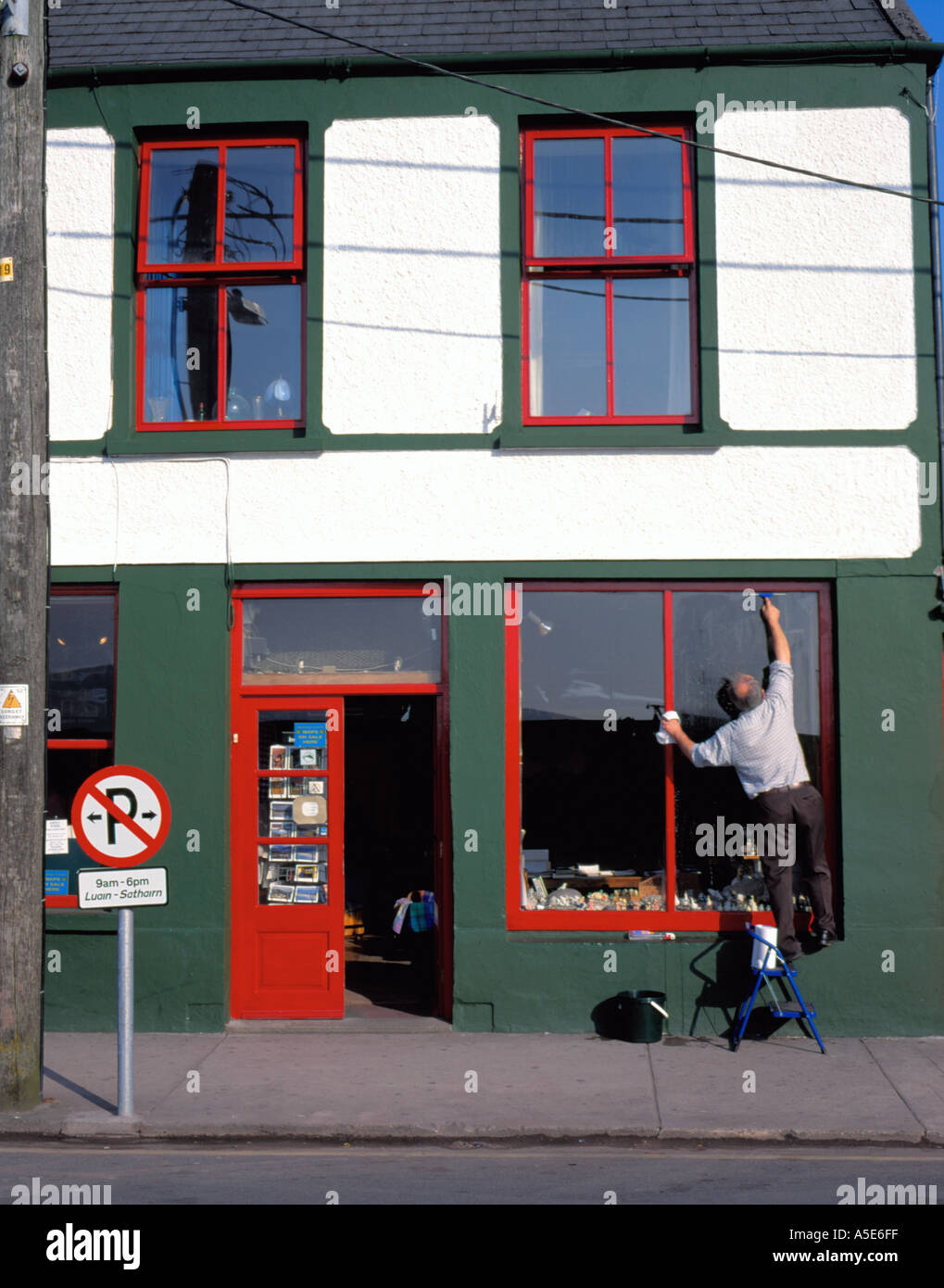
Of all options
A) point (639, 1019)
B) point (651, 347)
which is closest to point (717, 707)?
point (639, 1019)

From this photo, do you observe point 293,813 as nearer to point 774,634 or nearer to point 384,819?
point 774,634

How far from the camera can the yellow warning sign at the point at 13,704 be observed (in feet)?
25.8

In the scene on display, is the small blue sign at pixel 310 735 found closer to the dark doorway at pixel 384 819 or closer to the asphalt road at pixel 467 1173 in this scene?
the dark doorway at pixel 384 819

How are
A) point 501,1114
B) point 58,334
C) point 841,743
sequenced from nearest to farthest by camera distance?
point 501,1114 < point 841,743 < point 58,334

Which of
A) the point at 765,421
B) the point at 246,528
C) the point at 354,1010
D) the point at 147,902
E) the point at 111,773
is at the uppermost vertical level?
the point at 765,421

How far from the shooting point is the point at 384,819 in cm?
1441

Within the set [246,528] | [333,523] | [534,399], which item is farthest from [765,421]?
[246,528]

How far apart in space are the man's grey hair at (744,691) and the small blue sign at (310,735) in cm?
317

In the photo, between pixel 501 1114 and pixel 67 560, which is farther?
pixel 67 560

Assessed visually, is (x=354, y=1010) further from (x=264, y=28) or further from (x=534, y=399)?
(x=264, y=28)

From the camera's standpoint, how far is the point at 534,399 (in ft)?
33.7

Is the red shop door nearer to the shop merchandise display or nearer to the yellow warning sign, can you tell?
the shop merchandise display

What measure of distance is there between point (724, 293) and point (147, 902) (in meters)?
6.18

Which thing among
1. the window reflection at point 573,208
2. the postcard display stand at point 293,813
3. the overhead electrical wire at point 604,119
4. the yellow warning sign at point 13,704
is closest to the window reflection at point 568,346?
the window reflection at point 573,208
